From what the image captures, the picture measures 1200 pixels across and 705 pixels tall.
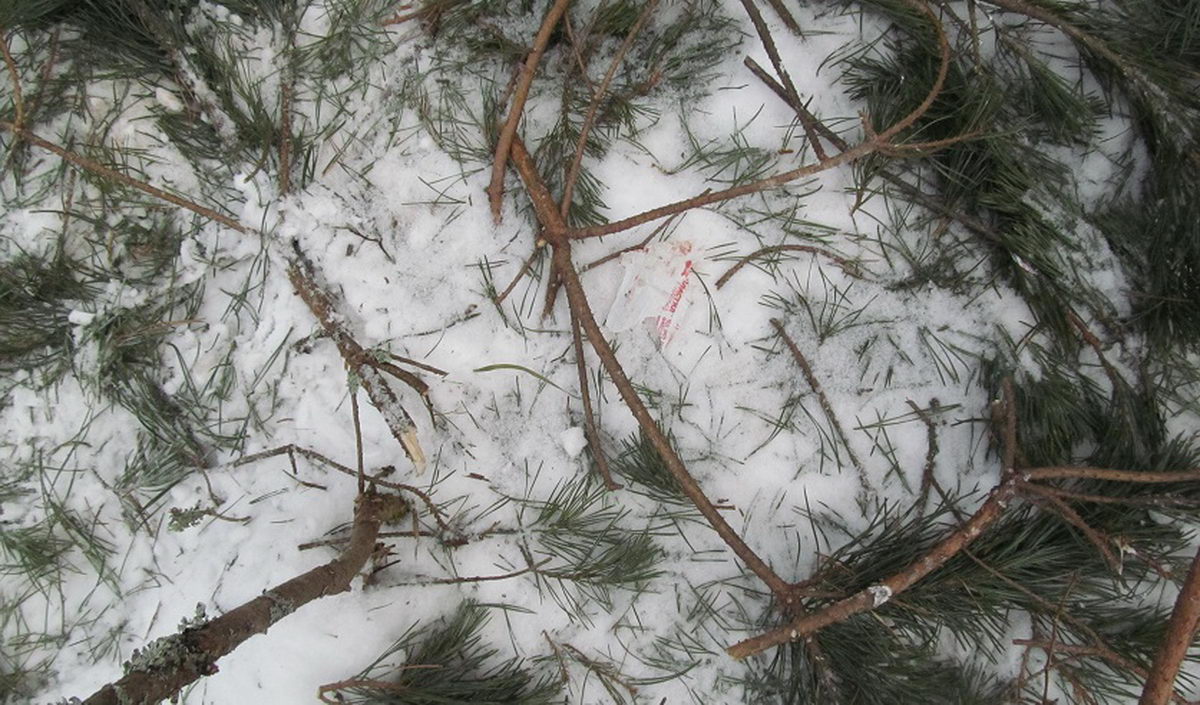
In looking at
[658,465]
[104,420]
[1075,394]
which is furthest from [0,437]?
[1075,394]

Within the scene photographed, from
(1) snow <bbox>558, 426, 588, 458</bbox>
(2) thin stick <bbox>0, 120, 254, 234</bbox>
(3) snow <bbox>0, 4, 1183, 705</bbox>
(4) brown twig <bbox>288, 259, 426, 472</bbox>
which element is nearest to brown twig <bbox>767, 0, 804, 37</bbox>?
(3) snow <bbox>0, 4, 1183, 705</bbox>

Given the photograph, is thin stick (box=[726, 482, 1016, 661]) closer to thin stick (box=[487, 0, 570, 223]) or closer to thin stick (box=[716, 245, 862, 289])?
thin stick (box=[716, 245, 862, 289])

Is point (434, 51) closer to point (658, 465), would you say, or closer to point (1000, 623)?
point (658, 465)

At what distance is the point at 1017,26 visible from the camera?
4.94 feet

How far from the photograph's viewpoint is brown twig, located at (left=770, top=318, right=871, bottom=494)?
5.13 ft

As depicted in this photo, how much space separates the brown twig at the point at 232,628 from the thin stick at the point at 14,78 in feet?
2.99

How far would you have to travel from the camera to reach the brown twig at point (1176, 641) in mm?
1226

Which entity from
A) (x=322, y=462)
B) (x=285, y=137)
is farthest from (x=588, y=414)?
(x=285, y=137)

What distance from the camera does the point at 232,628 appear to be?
3.91 ft

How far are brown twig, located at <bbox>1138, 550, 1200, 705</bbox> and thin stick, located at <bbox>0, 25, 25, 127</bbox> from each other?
6.80 ft

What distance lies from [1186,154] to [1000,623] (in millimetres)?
901

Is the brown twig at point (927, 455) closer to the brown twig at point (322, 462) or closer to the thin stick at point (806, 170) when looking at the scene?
the thin stick at point (806, 170)

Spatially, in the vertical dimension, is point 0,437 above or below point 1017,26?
above

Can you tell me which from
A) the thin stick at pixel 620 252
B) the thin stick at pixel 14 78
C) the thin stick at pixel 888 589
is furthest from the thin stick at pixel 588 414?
the thin stick at pixel 14 78
